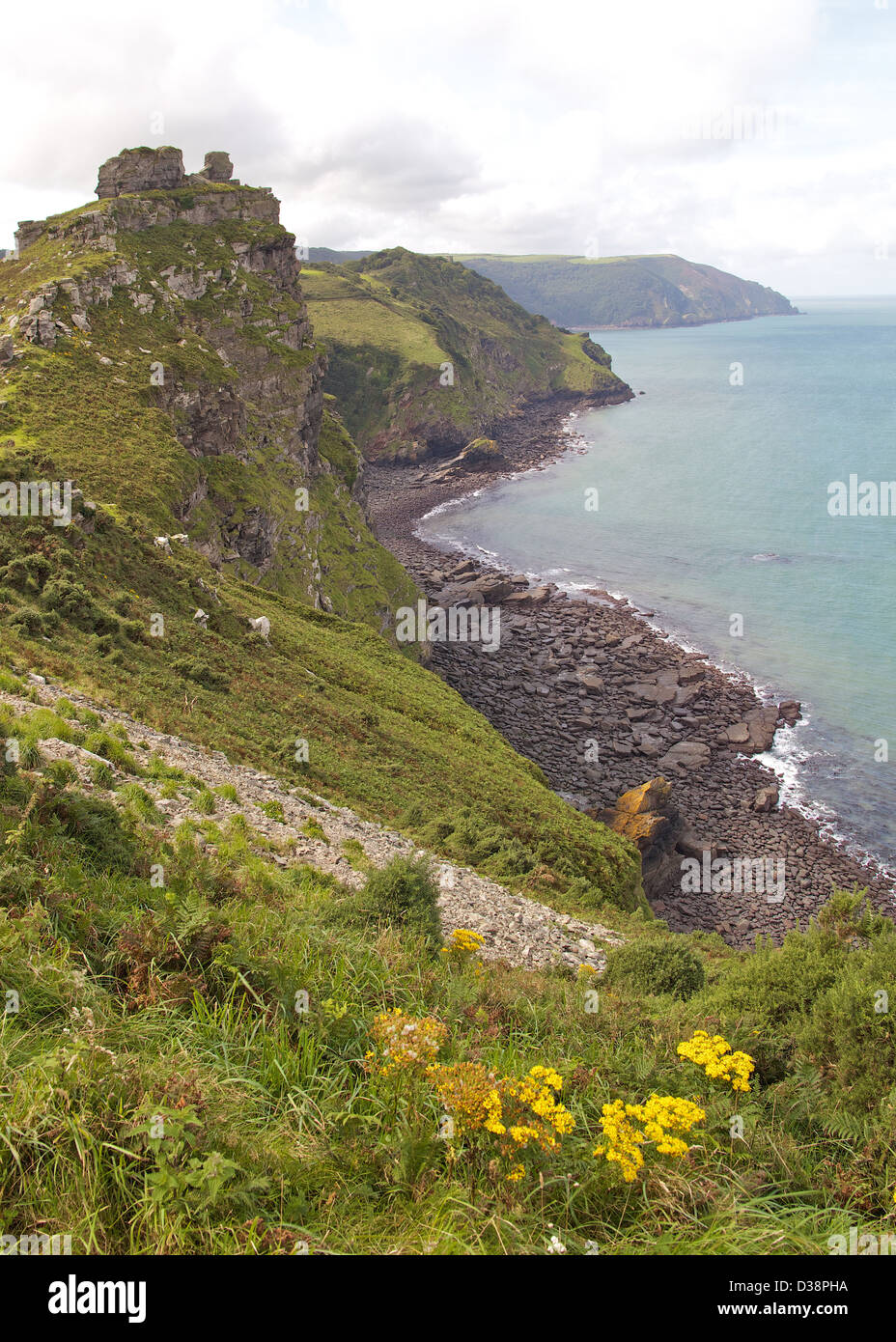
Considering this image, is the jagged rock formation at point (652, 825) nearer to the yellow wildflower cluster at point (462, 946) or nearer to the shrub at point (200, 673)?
the shrub at point (200, 673)

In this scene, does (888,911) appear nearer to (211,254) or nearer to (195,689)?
(195,689)

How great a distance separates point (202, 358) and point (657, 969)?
51597 mm

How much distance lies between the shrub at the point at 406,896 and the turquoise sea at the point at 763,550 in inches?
1431

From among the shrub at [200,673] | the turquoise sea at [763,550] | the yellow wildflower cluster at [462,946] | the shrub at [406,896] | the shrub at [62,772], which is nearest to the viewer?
the yellow wildflower cluster at [462,946]

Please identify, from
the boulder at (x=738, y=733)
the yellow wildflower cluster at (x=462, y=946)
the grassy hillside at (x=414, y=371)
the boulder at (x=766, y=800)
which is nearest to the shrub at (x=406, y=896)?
the yellow wildflower cluster at (x=462, y=946)

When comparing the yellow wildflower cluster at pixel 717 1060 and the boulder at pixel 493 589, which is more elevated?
the boulder at pixel 493 589

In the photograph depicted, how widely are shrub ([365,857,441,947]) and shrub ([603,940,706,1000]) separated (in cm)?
383

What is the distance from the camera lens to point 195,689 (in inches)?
946

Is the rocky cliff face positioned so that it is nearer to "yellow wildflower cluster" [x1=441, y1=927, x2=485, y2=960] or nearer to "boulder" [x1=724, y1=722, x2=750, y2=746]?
"boulder" [x1=724, y1=722, x2=750, y2=746]

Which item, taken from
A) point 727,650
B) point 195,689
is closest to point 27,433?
point 195,689

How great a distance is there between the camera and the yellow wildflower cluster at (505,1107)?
5.06 meters

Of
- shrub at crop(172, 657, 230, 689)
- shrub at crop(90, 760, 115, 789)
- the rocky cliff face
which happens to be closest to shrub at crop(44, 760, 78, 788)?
shrub at crop(90, 760, 115, 789)
